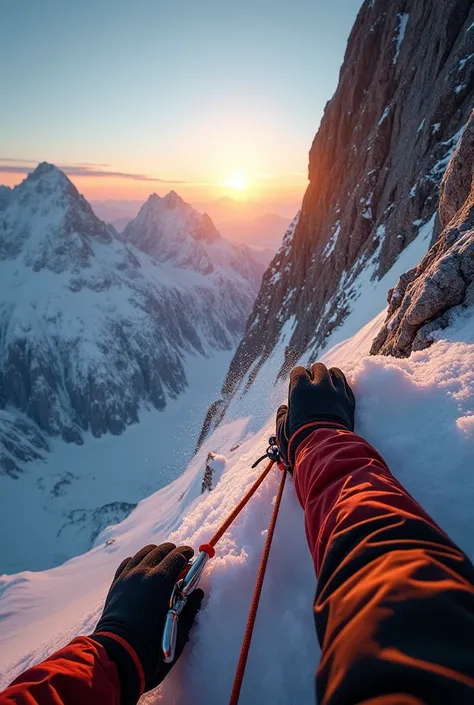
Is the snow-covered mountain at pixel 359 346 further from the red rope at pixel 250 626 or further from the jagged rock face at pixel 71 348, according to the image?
the jagged rock face at pixel 71 348

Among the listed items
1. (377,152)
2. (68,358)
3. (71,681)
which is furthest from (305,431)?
(68,358)

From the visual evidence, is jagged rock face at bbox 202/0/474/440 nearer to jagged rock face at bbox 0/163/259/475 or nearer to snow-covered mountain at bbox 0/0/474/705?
snow-covered mountain at bbox 0/0/474/705

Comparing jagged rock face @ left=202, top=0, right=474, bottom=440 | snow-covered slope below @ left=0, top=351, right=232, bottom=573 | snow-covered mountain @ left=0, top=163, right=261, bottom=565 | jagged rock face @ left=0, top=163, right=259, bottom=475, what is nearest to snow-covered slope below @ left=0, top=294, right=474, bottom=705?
jagged rock face @ left=202, top=0, right=474, bottom=440

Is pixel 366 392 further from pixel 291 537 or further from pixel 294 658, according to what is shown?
pixel 294 658

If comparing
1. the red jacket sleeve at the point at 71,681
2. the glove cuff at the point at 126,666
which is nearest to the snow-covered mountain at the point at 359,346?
the glove cuff at the point at 126,666

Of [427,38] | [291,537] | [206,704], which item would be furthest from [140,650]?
[427,38]

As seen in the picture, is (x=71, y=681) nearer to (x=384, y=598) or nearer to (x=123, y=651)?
(x=123, y=651)
